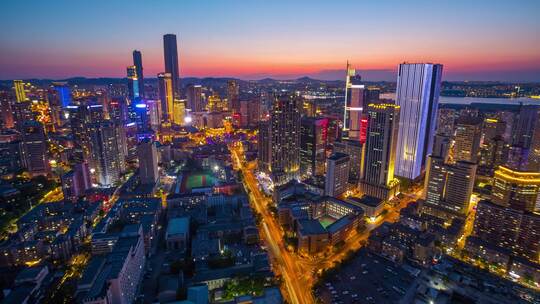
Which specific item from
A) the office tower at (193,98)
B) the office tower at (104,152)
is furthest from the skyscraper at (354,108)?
the office tower at (193,98)

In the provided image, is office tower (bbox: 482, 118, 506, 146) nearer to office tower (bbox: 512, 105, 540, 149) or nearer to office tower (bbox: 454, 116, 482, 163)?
office tower (bbox: 512, 105, 540, 149)

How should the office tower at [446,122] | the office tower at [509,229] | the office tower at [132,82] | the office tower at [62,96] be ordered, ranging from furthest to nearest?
the office tower at [132,82] → the office tower at [62,96] → the office tower at [446,122] → the office tower at [509,229]

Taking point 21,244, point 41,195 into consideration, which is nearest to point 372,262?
point 21,244

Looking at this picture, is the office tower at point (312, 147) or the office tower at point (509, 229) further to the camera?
the office tower at point (312, 147)

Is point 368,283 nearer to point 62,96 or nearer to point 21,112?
point 21,112

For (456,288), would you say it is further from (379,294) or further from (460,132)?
(460,132)

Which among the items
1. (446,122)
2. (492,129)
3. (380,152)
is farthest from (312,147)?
(446,122)

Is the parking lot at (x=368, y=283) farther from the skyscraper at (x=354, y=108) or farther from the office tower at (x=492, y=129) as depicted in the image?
the skyscraper at (x=354, y=108)
